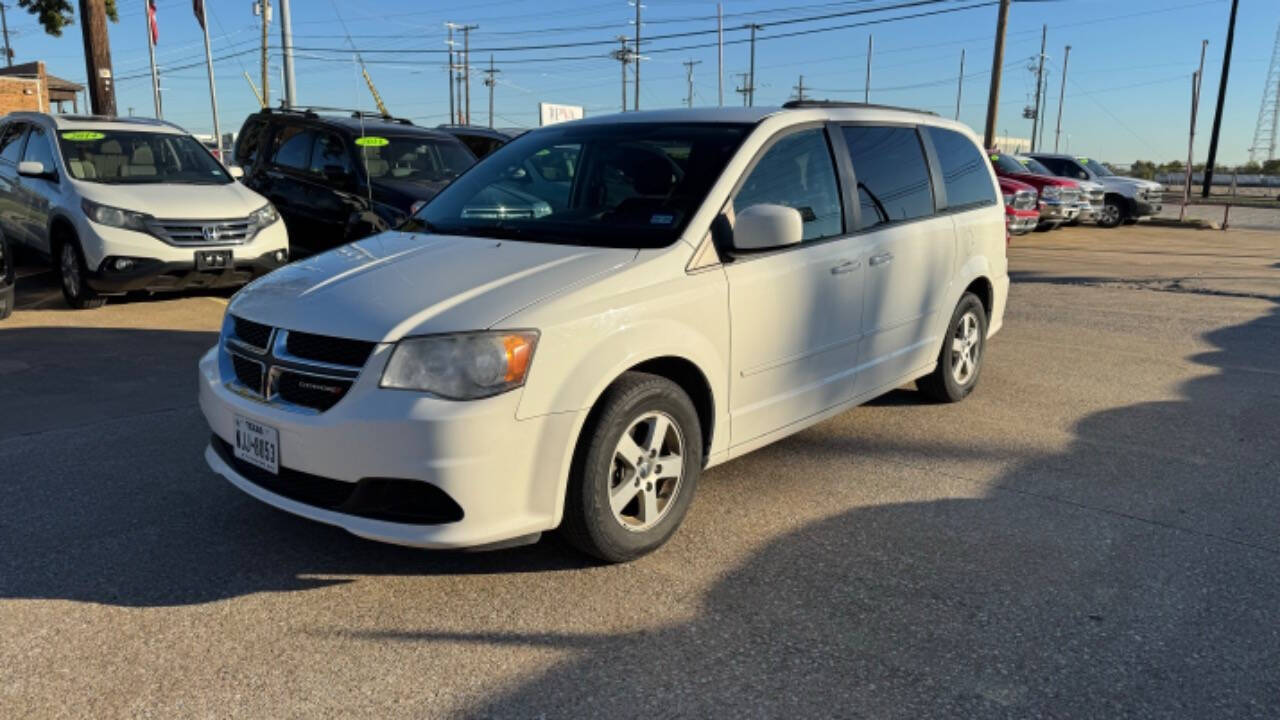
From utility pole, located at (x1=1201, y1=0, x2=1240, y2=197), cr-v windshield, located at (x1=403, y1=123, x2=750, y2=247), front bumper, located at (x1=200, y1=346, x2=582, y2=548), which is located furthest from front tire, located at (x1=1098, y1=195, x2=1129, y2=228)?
front bumper, located at (x1=200, y1=346, x2=582, y2=548)

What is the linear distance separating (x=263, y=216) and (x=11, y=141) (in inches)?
128

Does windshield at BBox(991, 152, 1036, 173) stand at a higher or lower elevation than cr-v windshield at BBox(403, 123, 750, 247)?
higher

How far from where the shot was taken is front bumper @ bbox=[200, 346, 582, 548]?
3053 millimetres

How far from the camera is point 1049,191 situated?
67.3 feet

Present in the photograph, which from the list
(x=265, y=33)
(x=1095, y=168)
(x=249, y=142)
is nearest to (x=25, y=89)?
(x=265, y=33)

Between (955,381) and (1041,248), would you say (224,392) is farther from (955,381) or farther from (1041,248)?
(1041,248)

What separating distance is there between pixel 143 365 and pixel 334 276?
364 centimetres

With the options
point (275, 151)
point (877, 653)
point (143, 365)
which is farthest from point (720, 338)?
point (275, 151)

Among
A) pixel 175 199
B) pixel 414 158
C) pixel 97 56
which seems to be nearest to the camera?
pixel 175 199

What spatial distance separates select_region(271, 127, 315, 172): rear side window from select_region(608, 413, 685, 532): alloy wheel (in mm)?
8347

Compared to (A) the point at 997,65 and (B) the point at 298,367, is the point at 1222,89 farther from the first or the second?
(B) the point at 298,367

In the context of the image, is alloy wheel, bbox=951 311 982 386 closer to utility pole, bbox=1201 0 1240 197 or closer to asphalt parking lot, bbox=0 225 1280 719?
asphalt parking lot, bbox=0 225 1280 719

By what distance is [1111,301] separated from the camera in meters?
10.5

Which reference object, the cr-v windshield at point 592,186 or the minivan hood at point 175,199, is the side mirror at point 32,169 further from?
the cr-v windshield at point 592,186
